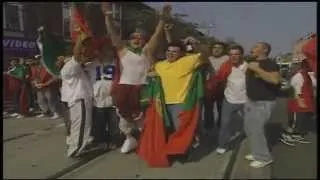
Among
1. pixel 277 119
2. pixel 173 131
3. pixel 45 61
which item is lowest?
pixel 277 119

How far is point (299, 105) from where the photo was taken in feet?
30.4

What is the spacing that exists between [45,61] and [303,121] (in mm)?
4359

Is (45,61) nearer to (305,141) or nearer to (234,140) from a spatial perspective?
(234,140)

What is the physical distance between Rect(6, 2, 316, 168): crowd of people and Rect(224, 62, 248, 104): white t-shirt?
0.5 inches

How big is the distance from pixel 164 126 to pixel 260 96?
1.17m

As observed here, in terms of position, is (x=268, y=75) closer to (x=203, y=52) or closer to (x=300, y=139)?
(x=203, y=52)

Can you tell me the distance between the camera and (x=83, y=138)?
6797mm

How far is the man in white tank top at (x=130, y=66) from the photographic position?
7.01m

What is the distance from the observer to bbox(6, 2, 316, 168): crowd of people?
6.45 m

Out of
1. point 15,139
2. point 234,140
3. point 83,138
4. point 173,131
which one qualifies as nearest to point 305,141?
point 234,140

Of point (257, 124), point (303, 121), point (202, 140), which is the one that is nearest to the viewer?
point (257, 124)

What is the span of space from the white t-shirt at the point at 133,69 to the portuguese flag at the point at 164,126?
0.33 meters

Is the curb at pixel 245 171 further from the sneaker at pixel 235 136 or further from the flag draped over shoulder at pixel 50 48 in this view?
the flag draped over shoulder at pixel 50 48

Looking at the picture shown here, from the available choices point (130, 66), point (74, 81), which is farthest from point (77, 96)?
point (130, 66)
